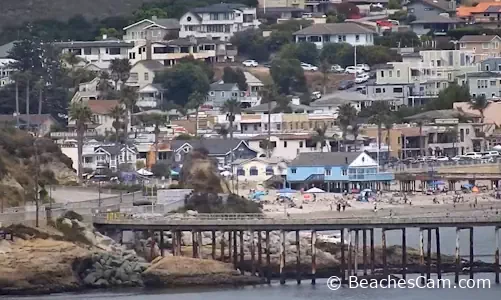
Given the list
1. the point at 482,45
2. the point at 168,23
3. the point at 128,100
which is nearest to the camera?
the point at 128,100

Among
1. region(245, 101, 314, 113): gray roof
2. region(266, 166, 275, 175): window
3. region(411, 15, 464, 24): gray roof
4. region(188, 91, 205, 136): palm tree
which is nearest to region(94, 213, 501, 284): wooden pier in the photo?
Answer: region(266, 166, 275, 175): window

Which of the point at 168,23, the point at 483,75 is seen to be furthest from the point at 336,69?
the point at 168,23

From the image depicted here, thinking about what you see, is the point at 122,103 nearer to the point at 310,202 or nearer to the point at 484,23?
the point at 310,202

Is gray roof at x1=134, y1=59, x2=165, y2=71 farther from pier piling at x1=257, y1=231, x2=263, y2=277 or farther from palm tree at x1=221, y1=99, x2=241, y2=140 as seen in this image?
pier piling at x1=257, y1=231, x2=263, y2=277

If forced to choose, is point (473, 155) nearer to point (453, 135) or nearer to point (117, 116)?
point (453, 135)

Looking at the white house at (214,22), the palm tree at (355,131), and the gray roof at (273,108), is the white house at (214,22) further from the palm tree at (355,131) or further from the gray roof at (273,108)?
the palm tree at (355,131)

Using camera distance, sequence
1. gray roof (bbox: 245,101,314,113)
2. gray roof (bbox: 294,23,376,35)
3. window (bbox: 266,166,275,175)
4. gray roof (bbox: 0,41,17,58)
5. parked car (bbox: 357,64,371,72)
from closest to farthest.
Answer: window (bbox: 266,166,275,175) → gray roof (bbox: 245,101,314,113) → gray roof (bbox: 0,41,17,58) → parked car (bbox: 357,64,371,72) → gray roof (bbox: 294,23,376,35)

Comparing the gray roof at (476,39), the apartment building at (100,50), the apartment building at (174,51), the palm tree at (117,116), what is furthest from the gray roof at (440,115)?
the apartment building at (100,50)
